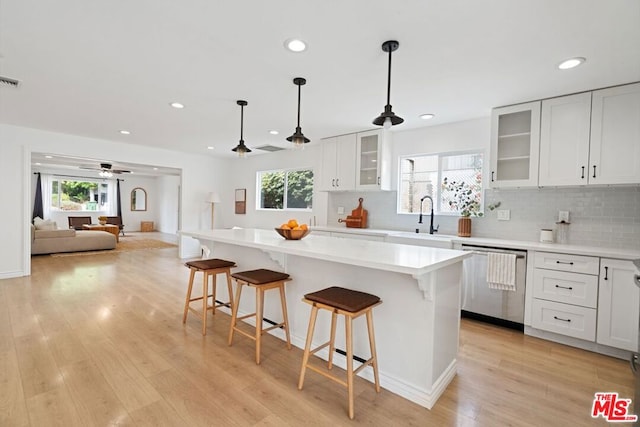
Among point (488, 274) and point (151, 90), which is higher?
point (151, 90)

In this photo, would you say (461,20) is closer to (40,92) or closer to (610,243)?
(610,243)

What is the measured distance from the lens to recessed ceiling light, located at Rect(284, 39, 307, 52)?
6.95 ft

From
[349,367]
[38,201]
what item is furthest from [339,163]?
[38,201]

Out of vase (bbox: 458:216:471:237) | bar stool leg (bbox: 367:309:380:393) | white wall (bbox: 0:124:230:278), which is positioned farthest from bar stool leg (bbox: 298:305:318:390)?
white wall (bbox: 0:124:230:278)

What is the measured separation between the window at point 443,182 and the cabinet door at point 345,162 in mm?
732

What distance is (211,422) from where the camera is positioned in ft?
5.46

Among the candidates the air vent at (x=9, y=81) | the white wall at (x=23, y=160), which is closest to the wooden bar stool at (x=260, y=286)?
the air vent at (x=9, y=81)

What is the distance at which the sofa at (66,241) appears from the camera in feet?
21.7

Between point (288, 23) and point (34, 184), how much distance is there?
12.4 m

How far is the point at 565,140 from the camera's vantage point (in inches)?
117

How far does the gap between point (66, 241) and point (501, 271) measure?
872cm

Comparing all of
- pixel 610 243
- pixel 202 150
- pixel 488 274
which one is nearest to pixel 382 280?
pixel 488 274

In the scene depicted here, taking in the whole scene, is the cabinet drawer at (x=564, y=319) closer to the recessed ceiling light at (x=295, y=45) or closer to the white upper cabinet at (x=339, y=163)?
the white upper cabinet at (x=339, y=163)

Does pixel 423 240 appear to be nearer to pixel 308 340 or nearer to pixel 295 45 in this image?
pixel 308 340
